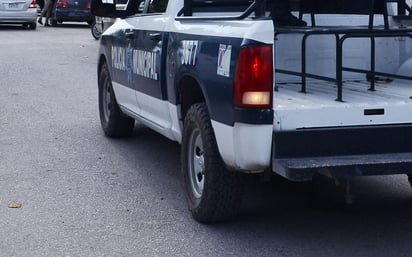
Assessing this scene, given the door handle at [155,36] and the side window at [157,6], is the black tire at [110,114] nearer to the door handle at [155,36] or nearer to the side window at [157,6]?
the side window at [157,6]

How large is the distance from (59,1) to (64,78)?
14515 millimetres

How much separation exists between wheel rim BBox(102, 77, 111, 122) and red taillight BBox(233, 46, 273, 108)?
4.29m

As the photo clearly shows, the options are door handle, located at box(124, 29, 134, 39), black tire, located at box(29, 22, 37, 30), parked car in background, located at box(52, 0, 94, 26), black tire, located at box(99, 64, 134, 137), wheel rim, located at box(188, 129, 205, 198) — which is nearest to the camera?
wheel rim, located at box(188, 129, 205, 198)

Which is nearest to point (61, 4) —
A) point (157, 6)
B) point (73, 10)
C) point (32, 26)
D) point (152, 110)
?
point (73, 10)

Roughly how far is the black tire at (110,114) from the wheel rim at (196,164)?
9.39ft

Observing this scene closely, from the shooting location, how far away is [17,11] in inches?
1085

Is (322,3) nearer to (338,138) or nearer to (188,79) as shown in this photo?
(188,79)

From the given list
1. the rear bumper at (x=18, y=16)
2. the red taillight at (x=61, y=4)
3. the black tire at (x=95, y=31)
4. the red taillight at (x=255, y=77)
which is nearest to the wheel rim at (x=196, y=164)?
the red taillight at (x=255, y=77)

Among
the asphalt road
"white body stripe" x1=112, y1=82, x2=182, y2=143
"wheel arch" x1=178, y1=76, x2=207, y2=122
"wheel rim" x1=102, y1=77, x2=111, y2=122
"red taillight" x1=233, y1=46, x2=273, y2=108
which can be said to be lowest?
the asphalt road

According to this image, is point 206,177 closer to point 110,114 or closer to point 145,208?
point 145,208

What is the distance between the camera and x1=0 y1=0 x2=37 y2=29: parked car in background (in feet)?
89.4

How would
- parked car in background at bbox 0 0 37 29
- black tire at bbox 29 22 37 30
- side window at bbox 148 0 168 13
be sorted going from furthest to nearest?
black tire at bbox 29 22 37 30 → parked car in background at bbox 0 0 37 29 → side window at bbox 148 0 168 13

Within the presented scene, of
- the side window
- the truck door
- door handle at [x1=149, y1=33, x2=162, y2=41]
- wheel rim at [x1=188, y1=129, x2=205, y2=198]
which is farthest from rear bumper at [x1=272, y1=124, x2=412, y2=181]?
the side window

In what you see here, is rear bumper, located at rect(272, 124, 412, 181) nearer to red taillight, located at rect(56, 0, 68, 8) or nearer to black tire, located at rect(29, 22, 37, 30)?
black tire, located at rect(29, 22, 37, 30)
